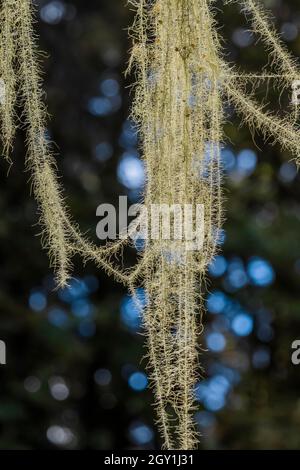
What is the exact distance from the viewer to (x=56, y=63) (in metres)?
3.36

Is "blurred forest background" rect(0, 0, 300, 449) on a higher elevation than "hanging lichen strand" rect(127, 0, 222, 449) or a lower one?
higher

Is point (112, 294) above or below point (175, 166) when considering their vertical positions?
above

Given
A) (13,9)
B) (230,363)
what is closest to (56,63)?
(230,363)

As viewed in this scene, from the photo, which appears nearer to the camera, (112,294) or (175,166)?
(175,166)

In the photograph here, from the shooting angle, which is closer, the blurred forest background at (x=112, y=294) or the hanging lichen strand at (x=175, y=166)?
the hanging lichen strand at (x=175, y=166)

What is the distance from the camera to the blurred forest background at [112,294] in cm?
288

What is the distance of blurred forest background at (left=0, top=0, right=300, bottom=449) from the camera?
9.45 ft

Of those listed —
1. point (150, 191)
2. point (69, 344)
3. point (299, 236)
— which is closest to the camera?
point (150, 191)

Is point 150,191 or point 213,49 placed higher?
point 213,49

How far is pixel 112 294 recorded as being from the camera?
10.0 ft

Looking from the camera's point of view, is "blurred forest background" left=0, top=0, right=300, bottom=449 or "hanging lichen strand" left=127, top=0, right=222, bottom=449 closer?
"hanging lichen strand" left=127, top=0, right=222, bottom=449

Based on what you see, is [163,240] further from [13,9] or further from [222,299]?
[222,299]

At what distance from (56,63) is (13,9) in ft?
9.01

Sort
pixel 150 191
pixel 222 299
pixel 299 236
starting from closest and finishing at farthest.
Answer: pixel 150 191 → pixel 299 236 → pixel 222 299
